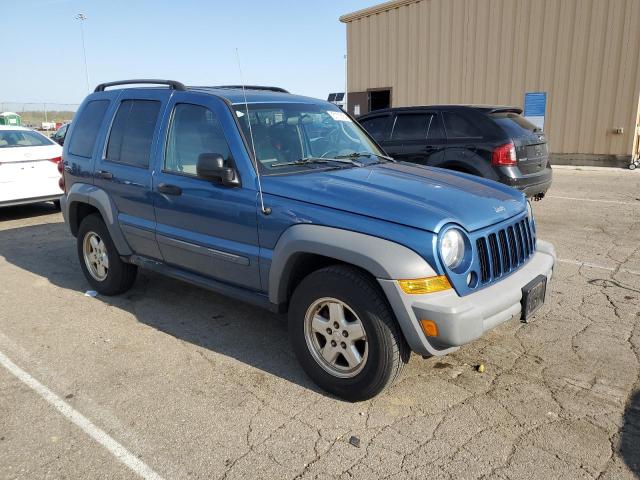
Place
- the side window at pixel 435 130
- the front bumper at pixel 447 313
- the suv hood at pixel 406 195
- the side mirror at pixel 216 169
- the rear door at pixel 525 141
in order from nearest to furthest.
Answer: the front bumper at pixel 447 313, the suv hood at pixel 406 195, the side mirror at pixel 216 169, the rear door at pixel 525 141, the side window at pixel 435 130

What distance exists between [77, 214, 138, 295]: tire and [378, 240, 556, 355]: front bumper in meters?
3.01

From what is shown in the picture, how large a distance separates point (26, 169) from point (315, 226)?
279 inches

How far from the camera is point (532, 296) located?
320 centimetres

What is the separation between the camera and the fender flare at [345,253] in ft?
9.05

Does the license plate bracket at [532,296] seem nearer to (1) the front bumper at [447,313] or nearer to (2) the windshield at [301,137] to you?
(1) the front bumper at [447,313]

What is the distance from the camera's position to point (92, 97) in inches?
201

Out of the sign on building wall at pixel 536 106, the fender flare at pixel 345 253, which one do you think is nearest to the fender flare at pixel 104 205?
the fender flare at pixel 345 253

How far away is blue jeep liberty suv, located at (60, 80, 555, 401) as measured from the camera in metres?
2.83

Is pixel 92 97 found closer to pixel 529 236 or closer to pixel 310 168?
pixel 310 168

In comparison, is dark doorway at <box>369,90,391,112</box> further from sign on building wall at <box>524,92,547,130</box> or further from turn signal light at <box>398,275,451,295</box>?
turn signal light at <box>398,275,451,295</box>

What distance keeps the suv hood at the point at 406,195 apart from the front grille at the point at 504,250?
3.7 inches

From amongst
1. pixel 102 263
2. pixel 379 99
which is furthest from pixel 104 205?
pixel 379 99

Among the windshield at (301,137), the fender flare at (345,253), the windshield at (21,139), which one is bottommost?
the fender flare at (345,253)

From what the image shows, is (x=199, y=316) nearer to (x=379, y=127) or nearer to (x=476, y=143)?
(x=476, y=143)
